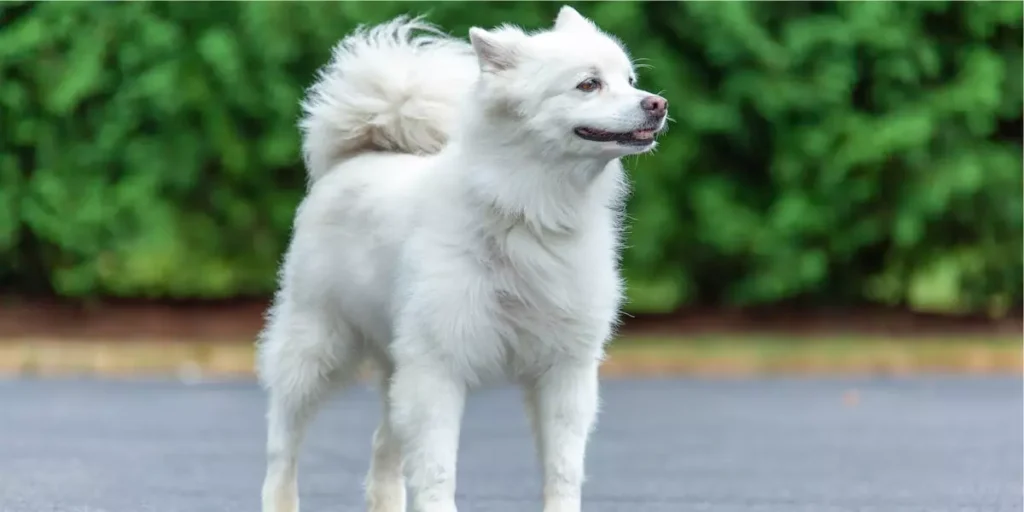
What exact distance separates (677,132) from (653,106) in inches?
436

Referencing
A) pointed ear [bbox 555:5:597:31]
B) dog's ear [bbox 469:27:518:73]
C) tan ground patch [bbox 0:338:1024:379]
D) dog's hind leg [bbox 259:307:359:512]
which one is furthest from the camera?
tan ground patch [bbox 0:338:1024:379]

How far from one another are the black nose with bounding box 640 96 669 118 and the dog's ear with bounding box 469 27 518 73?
0.54 meters

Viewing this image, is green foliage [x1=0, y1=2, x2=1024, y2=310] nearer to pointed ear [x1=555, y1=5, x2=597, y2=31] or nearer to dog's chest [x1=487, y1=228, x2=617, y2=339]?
pointed ear [x1=555, y1=5, x2=597, y2=31]

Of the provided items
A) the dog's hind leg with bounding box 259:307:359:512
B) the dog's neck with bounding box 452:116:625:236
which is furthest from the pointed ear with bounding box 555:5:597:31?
the dog's hind leg with bounding box 259:307:359:512

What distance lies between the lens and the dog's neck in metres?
6.73

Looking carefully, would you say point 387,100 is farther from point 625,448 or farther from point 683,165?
point 683,165

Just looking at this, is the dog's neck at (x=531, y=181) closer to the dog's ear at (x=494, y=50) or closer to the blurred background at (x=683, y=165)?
the dog's ear at (x=494, y=50)

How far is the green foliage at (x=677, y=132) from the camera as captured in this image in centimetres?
1714

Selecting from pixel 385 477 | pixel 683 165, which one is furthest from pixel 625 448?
pixel 683 165

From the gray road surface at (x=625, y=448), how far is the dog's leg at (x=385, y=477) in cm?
87

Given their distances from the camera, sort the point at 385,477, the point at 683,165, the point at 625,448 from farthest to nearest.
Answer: the point at 683,165 → the point at 625,448 → the point at 385,477

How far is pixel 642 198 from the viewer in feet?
57.5

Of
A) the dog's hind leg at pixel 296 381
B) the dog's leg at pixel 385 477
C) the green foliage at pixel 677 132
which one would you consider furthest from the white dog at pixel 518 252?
the green foliage at pixel 677 132

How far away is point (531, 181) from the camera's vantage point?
6762 mm
